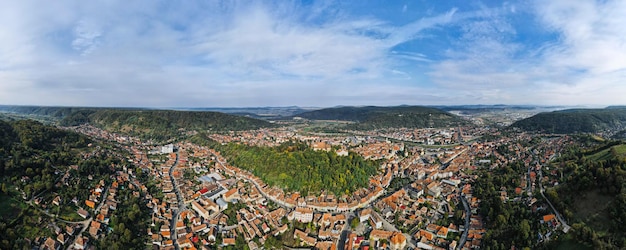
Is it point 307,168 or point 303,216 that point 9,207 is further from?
point 307,168

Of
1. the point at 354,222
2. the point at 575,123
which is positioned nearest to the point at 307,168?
the point at 354,222

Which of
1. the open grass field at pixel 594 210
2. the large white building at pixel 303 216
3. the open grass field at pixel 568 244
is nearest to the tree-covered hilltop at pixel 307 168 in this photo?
the large white building at pixel 303 216

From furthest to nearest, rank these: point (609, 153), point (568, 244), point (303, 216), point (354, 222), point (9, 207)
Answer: point (609, 153)
point (303, 216)
point (354, 222)
point (9, 207)
point (568, 244)

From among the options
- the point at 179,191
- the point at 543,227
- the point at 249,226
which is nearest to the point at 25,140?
the point at 179,191

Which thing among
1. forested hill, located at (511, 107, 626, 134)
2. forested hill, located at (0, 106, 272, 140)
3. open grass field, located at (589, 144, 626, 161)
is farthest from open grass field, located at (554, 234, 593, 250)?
forested hill, located at (0, 106, 272, 140)

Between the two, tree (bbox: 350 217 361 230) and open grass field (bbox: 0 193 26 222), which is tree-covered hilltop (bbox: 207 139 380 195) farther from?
open grass field (bbox: 0 193 26 222)

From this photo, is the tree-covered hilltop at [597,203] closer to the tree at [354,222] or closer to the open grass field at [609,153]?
the open grass field at [609,153]

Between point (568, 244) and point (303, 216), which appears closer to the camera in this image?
point (568, 244)

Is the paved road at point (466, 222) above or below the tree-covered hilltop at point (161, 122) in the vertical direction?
below
